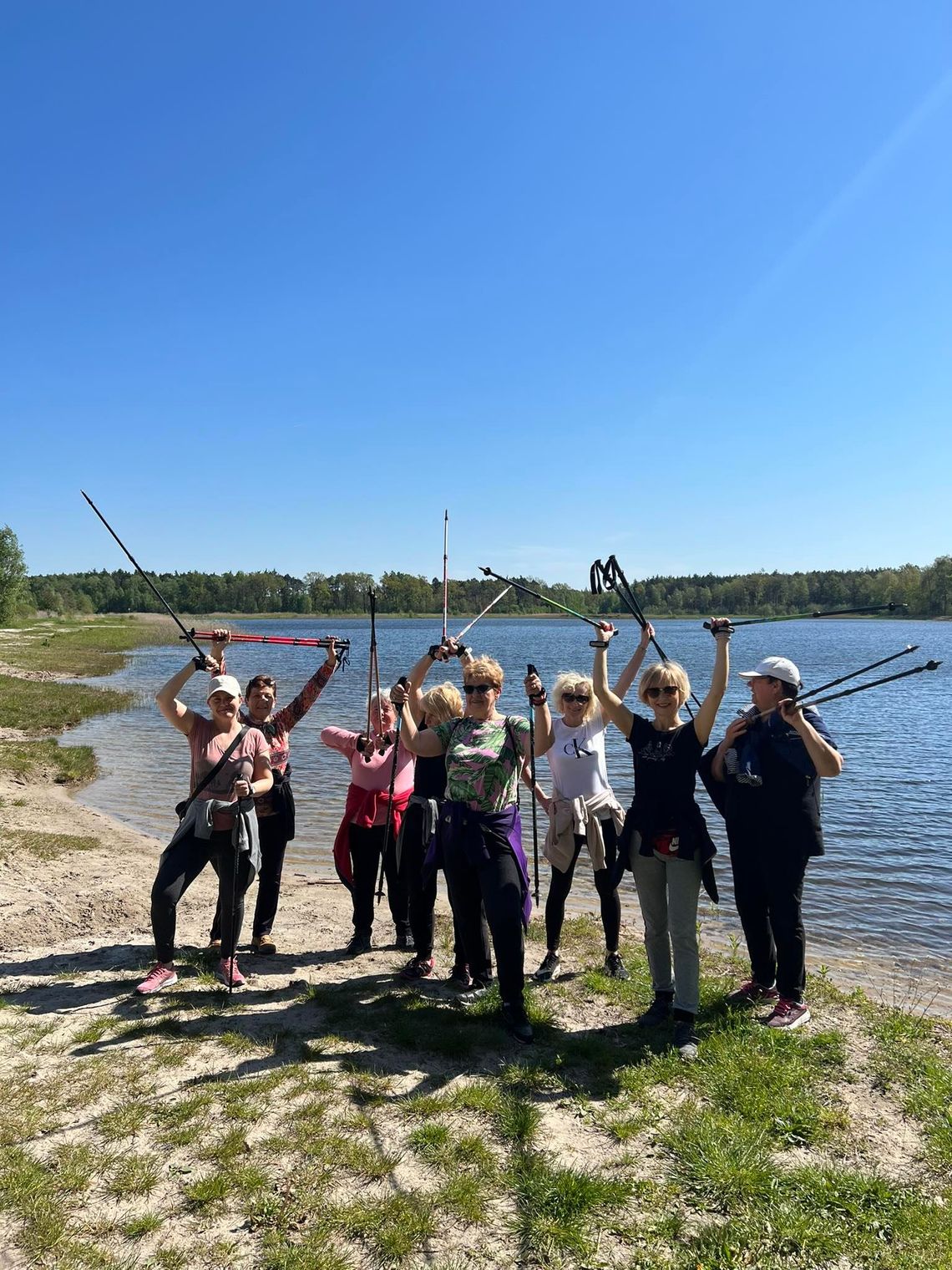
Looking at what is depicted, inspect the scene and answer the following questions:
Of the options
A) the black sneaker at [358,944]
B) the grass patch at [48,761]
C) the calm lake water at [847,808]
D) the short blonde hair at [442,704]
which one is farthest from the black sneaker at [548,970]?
the grass patch at [48,761]

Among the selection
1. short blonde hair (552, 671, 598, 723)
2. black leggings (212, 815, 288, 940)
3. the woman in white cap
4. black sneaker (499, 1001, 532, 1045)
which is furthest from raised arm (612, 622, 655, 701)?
black leggings (212, 815, 288, 940)

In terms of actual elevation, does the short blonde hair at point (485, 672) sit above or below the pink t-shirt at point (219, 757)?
above

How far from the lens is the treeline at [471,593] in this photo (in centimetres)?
9200

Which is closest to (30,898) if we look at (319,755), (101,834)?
(101,834)

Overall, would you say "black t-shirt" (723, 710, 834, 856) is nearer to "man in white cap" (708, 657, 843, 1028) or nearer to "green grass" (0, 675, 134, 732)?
"man in white cap" (708, 657, 843, 1028)

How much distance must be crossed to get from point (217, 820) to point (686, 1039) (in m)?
3.44

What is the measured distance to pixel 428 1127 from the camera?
3.86 m

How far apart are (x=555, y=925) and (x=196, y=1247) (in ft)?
11.2

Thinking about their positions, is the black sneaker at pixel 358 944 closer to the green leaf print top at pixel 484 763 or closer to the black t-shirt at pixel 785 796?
the green leaf print top at pixel 484 763

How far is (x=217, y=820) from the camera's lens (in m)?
5.41

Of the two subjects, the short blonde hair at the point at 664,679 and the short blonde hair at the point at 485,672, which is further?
the short blonde hair at the point at 485,672

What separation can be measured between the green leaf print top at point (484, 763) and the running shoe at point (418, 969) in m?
1.64

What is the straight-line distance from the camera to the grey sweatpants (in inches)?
189

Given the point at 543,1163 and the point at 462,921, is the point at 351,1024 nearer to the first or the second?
the point at 462,921
